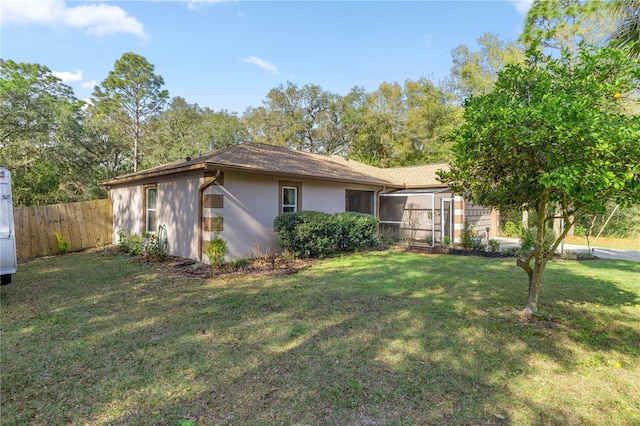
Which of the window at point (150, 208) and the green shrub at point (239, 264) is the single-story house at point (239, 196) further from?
the green shrub at point (239, 264)

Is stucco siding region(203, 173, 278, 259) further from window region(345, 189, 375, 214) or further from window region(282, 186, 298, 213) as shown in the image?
window region(345, 189, 375, 214)

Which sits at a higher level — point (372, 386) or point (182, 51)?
point (182, 51)

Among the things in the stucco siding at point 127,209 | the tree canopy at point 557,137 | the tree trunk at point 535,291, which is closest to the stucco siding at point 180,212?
the stucco siding at point 127,209

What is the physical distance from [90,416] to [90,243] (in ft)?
38.4

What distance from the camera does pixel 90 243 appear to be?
11.9 metres

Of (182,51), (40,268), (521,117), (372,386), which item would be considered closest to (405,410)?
(372,386)

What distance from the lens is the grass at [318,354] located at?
8.17ft

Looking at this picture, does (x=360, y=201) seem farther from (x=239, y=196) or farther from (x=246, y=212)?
(x=239, y=196)

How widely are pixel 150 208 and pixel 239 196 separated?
4220 millimetres

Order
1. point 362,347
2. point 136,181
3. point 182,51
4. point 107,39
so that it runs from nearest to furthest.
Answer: point 362,347 → point 107,39 → point 182,51 → point 136,181

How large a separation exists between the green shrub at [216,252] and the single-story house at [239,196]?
0.34m

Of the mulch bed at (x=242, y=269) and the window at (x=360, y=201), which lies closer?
the mulch bed at (x=242, y=269)

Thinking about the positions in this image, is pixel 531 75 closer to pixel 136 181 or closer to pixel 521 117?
pixel 521 117

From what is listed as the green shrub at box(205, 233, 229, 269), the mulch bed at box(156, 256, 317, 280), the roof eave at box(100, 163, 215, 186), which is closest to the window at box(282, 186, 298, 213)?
the mulch bed at box(156, 256, 317, 280)
